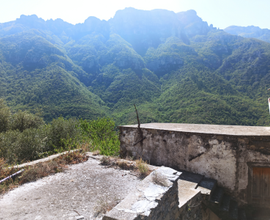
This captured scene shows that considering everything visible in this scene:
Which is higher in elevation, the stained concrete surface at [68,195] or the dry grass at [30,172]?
the dry grass at [30,172]

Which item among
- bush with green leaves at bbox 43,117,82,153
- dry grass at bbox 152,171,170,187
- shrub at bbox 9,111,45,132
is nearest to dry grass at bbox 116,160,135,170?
dry grass at bbox 152,171,170,187

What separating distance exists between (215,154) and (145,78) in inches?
2402

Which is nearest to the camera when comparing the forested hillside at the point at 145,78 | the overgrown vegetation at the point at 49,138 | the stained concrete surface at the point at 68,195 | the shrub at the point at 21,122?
the stained concrete surface at the point at 68,195

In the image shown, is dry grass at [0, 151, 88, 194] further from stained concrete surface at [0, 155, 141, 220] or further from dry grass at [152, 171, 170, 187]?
dry grass at [152, 171, 170, 187]

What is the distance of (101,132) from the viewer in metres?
11.7

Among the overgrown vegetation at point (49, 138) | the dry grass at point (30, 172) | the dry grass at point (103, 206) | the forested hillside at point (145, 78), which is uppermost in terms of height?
the forested hillside at point (145, 78)

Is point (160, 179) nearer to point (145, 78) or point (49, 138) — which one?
point (49, 138)

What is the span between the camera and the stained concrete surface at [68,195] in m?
2.50

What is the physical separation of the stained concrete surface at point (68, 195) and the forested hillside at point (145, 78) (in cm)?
3117

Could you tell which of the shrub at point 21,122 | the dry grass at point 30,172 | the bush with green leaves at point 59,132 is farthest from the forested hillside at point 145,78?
the dry grass at point 30,172

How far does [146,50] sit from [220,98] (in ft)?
195

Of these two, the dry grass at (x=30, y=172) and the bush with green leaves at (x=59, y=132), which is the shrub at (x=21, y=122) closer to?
the bush with green leaves at (x=59, y=132)

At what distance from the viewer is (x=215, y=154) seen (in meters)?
4.80

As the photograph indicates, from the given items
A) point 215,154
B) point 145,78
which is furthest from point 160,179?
point 145,78
